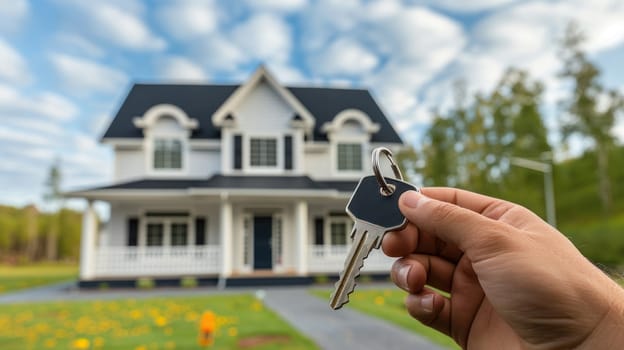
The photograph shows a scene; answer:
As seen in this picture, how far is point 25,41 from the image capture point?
44.4 ft

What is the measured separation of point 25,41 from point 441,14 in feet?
46.4

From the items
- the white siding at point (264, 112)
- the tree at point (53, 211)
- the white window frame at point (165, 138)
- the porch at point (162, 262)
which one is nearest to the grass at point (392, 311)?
the porch at point (162, 262)

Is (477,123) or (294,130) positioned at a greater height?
(477,123)

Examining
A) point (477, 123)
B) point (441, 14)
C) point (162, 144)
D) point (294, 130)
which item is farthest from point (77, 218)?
point (441, 14)

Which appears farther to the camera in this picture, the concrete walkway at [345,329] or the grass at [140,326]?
the concrete walkway at [345,329]

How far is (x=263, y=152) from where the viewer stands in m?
15.8

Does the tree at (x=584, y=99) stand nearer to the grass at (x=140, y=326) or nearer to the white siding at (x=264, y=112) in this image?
the white siding at (x=264, y=112)

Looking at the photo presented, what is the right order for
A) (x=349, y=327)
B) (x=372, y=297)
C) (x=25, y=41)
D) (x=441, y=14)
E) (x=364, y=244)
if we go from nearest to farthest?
(x=364, y=244) → (x=349, y=327) → (x=372, y=297) → (x=441, y=14) → (x=25, y=41)

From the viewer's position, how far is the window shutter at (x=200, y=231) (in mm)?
15953

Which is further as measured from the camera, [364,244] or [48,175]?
[48,175]

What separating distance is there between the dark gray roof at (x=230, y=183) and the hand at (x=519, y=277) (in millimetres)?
13068

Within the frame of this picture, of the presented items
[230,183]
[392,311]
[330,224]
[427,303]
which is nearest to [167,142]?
[230,183]

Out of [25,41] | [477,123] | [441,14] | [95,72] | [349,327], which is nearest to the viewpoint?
[349,327]

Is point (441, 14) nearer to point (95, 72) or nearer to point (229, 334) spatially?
point (229, 334)
